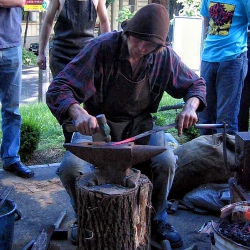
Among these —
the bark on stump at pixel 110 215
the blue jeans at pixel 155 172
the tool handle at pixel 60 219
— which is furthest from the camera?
the tool handle at pixel 60 219

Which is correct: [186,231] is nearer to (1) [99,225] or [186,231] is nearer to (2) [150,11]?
(1) [99,225]

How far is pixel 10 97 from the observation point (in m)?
4.47

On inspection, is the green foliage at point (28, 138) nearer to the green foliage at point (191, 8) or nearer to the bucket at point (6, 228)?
the bucket at point (6, 228)

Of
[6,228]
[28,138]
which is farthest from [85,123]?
[28,138]

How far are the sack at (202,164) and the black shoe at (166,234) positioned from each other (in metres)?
0.79

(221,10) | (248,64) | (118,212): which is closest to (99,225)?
(118,212)

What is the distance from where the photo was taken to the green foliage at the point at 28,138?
5.24 m

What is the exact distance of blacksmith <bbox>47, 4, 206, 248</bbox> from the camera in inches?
118

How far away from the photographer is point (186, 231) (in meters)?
3.73

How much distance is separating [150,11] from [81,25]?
5.66 feet

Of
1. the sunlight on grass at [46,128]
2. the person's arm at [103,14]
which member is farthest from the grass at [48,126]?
the person's arm at [103,14]

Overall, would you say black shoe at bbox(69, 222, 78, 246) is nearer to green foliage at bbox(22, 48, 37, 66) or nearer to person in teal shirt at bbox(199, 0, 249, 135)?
person in teal shirt at bbox(199, 0, 249, 135)

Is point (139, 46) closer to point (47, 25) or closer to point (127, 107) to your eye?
point (127, 107)

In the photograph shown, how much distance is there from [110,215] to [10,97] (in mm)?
2166
